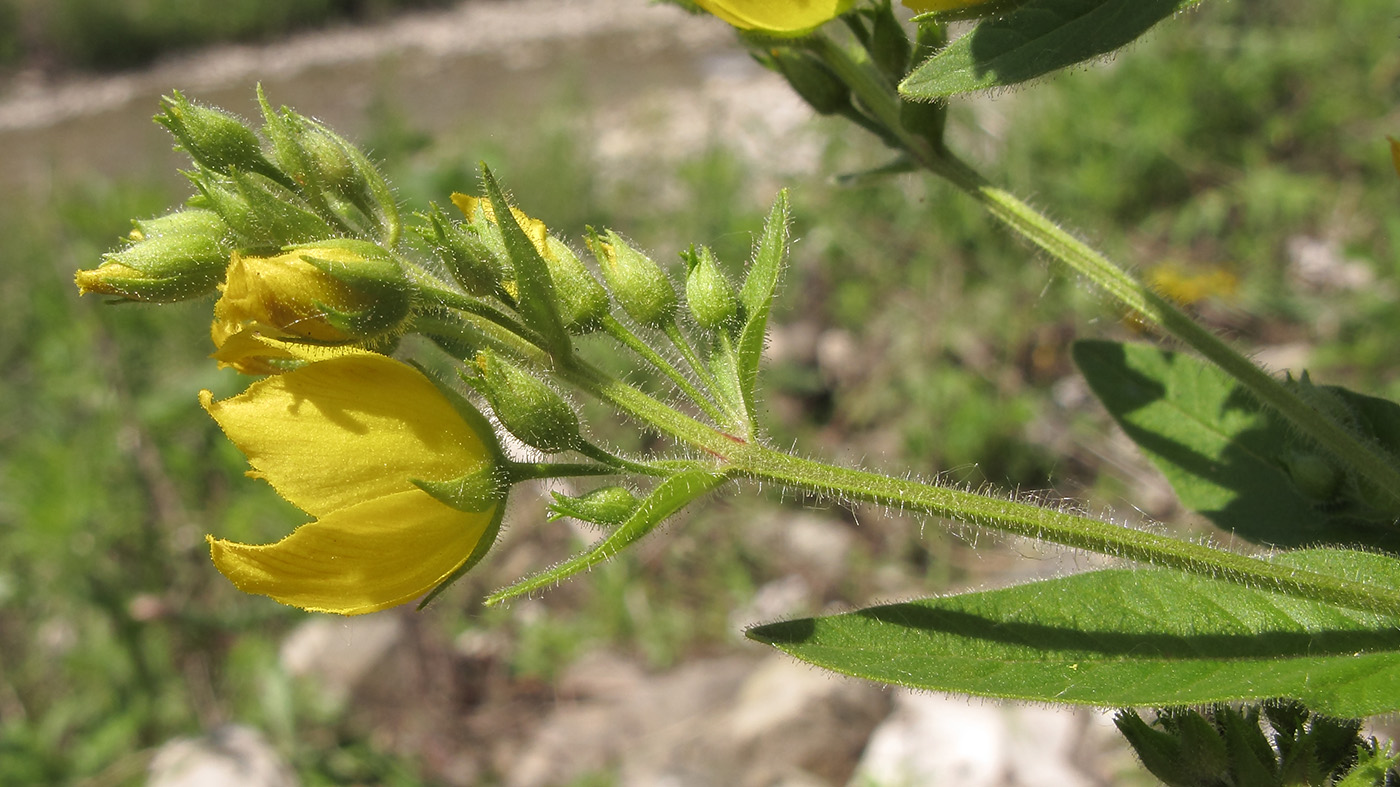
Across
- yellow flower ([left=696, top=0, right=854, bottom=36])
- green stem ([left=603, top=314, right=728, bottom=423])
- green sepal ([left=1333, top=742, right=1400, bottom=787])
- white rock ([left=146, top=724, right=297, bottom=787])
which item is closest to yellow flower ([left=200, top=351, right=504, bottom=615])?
green stem ([left=603, top=314, right=728, bottom=423])

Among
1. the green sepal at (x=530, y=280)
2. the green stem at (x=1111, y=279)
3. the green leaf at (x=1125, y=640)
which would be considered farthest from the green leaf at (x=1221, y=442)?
the green sepal at (x=530, y=280)

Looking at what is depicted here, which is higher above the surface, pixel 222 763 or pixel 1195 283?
pixel 1195 283

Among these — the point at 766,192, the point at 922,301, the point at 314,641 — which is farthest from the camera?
the point at 766,192

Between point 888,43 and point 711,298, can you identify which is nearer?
point 711,298

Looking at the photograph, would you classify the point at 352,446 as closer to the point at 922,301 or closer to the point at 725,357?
the point at 725,357

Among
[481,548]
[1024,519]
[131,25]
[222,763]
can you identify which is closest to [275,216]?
[481,548]

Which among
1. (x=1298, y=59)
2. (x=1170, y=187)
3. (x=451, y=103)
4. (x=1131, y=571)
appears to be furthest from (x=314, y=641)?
(x=451, y=103)

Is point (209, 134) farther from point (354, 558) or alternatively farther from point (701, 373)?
point (701, 373)
